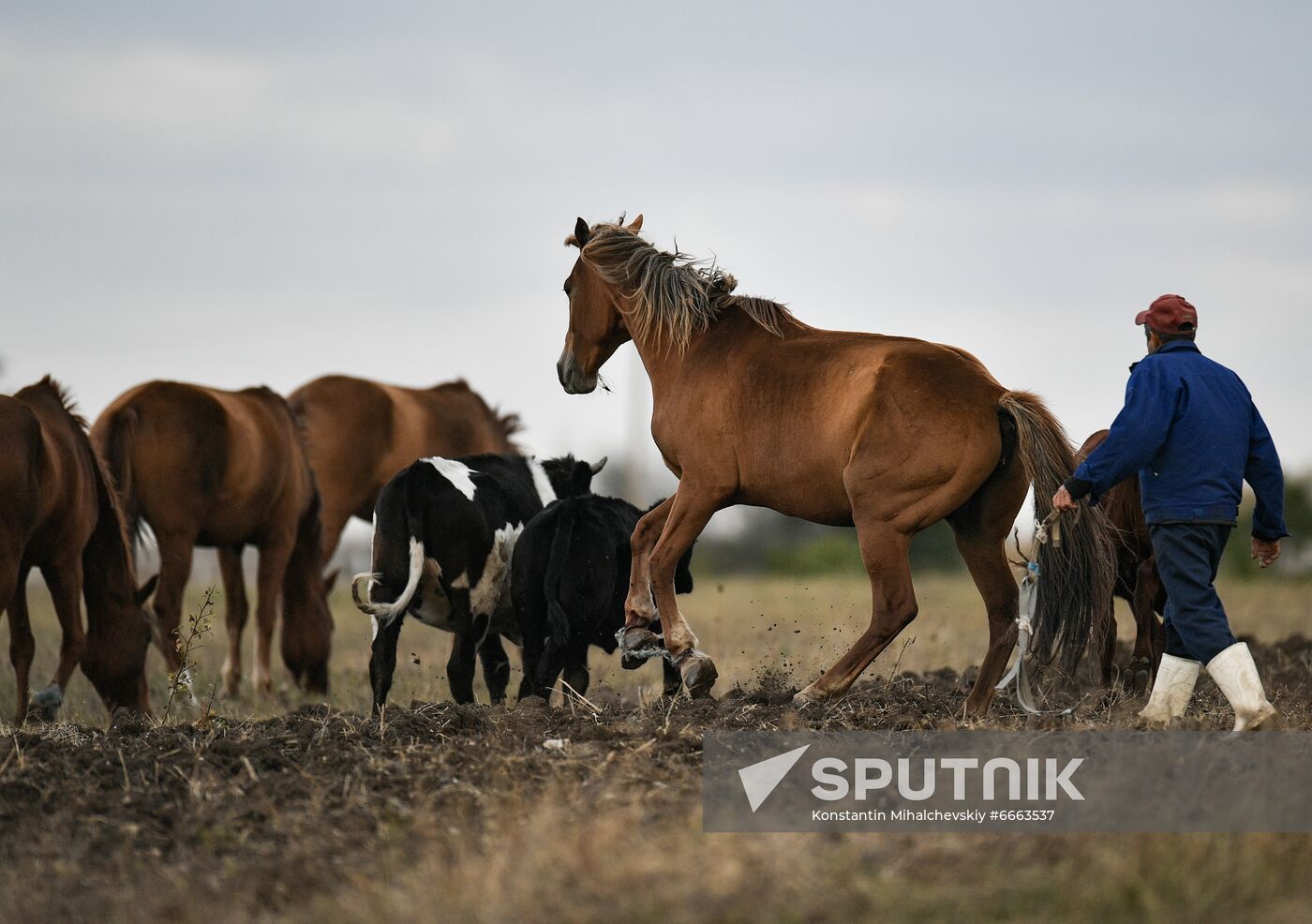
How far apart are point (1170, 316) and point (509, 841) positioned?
3974mm

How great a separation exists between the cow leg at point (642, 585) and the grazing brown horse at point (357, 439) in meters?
7.64

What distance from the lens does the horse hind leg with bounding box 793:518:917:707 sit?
6461 millimetres

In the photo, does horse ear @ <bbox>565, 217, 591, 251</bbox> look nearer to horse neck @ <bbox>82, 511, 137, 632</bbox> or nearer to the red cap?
the red cap

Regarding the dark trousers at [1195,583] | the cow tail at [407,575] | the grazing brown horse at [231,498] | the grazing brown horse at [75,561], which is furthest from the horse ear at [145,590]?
the dark trousers at [1195,583]

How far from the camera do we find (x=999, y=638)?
6.78 m

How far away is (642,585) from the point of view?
7254 mm

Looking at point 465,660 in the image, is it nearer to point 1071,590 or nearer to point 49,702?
point 49,702

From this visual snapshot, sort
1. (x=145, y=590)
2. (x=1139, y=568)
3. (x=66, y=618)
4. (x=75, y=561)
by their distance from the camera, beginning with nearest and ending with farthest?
(x=1139, y=568)
(x=75, y=561)
(x=66, y=618)
(x=145, y=590)

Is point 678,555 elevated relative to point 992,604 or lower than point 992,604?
elevated

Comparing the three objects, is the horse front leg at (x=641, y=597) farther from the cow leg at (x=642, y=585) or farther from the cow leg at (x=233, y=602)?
the cow leg at (x=233, y=602)

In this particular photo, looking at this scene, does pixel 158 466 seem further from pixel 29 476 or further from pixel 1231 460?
A: pixel 1231 460

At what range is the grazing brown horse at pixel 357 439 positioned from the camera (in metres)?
14.7

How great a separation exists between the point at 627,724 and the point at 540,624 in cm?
189

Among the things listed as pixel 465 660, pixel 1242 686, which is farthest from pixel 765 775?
pixel 465 660
